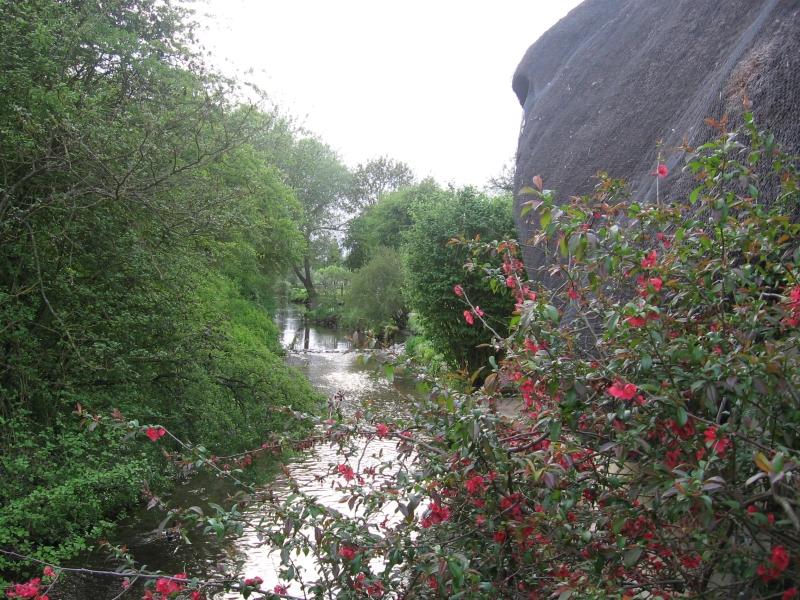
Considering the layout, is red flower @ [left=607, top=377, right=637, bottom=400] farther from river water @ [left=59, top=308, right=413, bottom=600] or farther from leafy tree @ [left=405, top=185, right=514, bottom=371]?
leafy tree @ [left=405, top=185, right=514, bottom=371]

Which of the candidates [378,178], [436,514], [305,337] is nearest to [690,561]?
[436,514]

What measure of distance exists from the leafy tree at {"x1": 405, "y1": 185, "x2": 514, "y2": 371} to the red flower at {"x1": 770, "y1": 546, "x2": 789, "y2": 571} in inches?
396

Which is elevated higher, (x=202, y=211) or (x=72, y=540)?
(x=202, y=211)

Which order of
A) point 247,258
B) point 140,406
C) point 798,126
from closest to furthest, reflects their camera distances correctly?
1. point 798,126
2. point 140,406
3. point 247,258

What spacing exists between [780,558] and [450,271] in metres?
10.5

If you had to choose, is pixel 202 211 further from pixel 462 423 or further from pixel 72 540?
pixel 462 423

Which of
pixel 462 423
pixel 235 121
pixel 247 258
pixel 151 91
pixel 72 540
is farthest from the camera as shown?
pixel 247 258

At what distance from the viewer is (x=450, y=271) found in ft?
39.3

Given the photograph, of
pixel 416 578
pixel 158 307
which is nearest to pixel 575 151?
pixel 158 307

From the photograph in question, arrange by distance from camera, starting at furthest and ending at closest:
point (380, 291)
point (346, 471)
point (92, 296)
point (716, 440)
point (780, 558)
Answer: point (380, 291), point (92, 296), point (346, 471), point (716, 440), point (780, 558)

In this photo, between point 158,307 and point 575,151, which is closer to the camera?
point 158,307

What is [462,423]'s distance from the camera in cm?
202

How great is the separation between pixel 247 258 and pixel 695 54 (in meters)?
11.3

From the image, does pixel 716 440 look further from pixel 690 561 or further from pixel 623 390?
pixel 690 561
